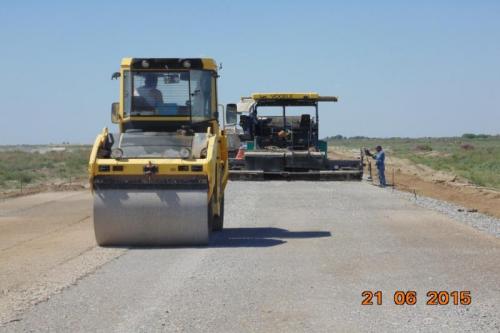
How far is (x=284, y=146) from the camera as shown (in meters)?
34.1

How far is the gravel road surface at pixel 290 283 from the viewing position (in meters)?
8.48

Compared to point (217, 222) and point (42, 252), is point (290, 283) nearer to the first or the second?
point (42, 252)

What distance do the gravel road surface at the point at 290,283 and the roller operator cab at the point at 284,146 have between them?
14.1 metres

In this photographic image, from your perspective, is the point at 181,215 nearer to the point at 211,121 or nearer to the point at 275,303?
the point at 211,121

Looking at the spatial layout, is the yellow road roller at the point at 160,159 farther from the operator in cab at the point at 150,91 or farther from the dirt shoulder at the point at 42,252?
the dirt shoulder at the point at 42,252

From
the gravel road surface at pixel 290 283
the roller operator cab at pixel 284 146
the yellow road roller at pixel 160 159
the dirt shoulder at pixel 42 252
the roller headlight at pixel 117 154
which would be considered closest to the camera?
the gravel road surface at pixel 290 283

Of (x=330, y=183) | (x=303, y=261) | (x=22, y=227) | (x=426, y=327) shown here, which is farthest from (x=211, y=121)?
(x=330, y=183)

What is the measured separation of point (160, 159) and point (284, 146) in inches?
789

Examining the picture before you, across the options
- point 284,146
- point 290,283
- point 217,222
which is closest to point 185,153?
point 217,222

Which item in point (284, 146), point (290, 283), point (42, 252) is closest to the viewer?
point (290, 283)

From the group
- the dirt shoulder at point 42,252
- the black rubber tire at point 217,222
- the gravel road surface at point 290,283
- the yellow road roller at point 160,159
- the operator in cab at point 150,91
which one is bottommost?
the dirt shoulder at point 42,252
